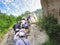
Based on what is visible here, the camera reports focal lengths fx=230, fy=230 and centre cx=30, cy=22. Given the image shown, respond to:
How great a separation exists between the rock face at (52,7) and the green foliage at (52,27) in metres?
0.13

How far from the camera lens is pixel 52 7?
6023mm

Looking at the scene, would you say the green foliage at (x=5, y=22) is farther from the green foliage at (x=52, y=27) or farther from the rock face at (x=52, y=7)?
the green foliage at (x=52, y=27)

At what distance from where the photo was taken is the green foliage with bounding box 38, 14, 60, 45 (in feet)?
18.2

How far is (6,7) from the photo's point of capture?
8.54 m

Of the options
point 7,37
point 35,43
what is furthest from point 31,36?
point 7,37

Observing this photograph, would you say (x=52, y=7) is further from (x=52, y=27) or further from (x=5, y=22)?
(x=5, y=22)

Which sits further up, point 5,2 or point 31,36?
point 5,2

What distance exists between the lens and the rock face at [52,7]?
229 inches

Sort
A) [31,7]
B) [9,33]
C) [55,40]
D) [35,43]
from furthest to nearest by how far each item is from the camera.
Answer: [31,7] → [9,33] → [35,43] → [55,40]

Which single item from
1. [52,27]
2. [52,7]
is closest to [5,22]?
[52,7]

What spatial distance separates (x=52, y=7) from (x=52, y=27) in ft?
2.04

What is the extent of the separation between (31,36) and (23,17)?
138 centimetres

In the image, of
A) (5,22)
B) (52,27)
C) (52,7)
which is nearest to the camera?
(52,27)

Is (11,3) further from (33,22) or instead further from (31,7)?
(33,22)
